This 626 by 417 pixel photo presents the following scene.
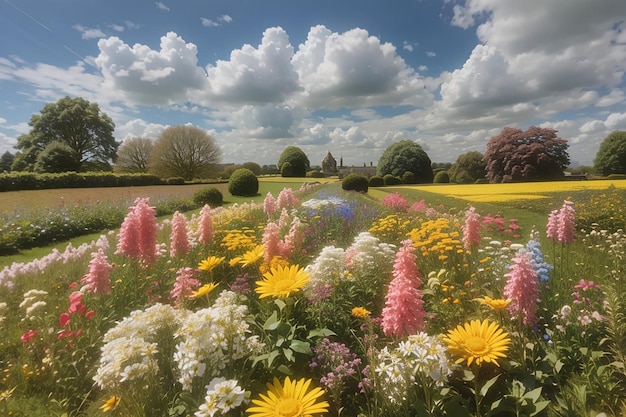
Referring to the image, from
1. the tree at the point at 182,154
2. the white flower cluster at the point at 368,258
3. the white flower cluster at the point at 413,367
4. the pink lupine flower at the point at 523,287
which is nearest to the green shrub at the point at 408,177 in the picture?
the tree at the point at 182,154

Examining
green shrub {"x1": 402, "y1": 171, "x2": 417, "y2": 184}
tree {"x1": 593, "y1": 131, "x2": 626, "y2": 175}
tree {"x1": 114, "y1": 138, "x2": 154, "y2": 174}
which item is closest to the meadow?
tree {"x1": 593, "y1": 131, "x2": 626, "y2": 175}

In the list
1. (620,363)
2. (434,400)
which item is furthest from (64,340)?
(620,363)

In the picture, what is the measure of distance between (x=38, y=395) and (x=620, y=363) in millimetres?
4635

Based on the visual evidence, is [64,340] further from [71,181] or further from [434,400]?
[71,181]

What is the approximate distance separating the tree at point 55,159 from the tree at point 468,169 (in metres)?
38.6

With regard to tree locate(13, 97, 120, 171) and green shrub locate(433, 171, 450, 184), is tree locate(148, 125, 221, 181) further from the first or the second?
green shrub locate(433, 171, 450, 184)

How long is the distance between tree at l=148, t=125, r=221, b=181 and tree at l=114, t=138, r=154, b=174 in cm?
610

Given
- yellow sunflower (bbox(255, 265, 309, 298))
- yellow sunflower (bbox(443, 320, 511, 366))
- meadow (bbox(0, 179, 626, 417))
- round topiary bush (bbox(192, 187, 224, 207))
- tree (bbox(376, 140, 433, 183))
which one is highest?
tree (bbox(376, 140, 433, 183))

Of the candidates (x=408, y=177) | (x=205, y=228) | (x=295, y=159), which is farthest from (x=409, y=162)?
(x=205, y=228)

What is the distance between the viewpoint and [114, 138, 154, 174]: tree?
134ft

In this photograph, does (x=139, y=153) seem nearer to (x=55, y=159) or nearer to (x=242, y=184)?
(x=55, y=159)

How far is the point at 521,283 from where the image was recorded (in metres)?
2.44

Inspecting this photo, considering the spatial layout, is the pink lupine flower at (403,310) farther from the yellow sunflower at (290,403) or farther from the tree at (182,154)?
the tree at (182,154)

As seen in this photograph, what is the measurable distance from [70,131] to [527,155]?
43554 mm
